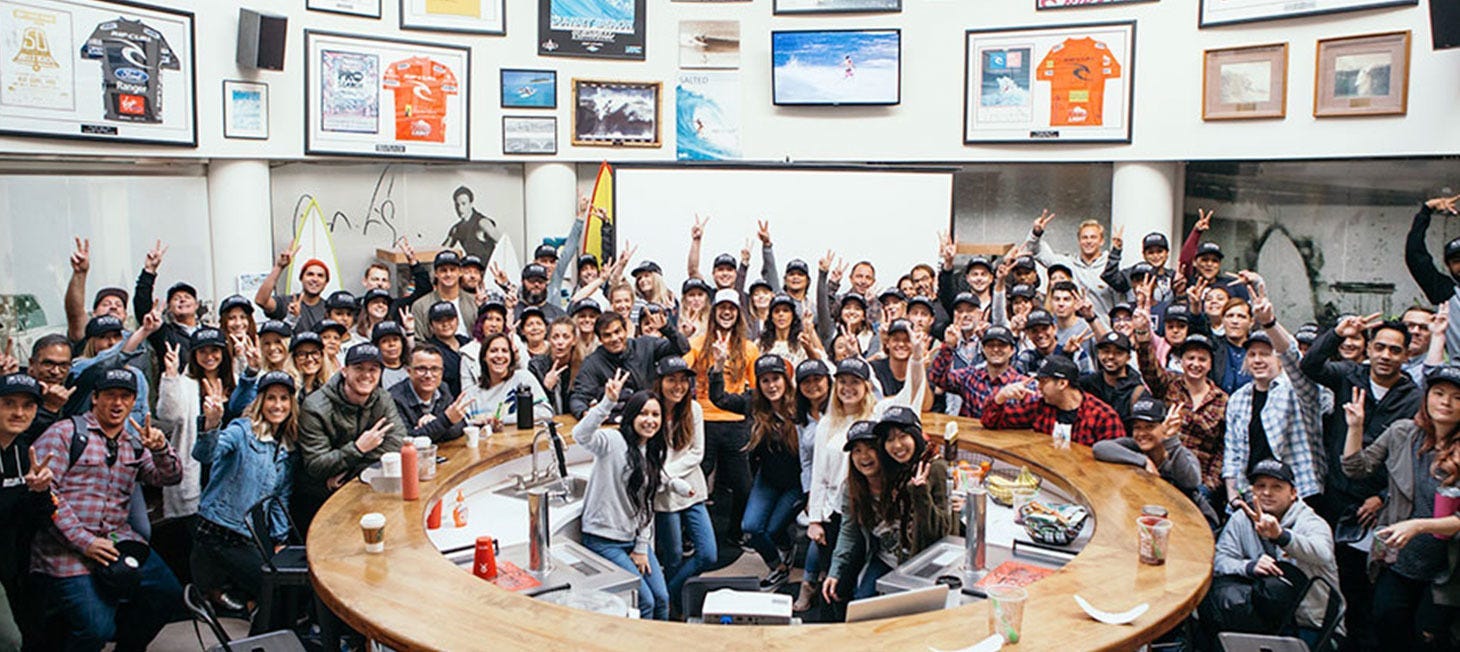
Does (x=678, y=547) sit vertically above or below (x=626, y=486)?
below

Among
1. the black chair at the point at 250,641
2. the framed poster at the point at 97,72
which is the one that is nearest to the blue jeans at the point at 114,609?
the black chair at the point at 250,641

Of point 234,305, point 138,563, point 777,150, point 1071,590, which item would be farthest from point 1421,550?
point 777,150

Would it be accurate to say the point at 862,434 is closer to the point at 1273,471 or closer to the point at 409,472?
the point at 1273,471

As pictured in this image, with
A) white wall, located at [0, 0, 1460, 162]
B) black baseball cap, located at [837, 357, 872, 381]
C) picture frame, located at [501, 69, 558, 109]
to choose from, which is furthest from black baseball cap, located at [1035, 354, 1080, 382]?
picture frame, located at [501, 69, 558, 109]

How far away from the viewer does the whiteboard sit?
10570 millimetres

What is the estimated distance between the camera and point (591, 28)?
35.6 feet

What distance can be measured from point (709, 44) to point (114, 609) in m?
7.89

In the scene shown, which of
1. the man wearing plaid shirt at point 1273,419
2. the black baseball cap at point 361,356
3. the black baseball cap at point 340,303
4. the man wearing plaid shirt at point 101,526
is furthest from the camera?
the black baseball cap at point 340,303

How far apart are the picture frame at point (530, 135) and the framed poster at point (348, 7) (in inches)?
62.2

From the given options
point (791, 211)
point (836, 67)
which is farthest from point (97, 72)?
point (836, 67)

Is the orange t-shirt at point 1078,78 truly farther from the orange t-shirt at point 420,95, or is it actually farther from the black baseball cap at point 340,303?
→ the black baseball cap at point 340,303

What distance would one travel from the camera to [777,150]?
11180 millimetres

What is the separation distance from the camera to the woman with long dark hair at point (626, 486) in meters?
5.23

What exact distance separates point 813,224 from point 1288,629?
6645 millimetres
